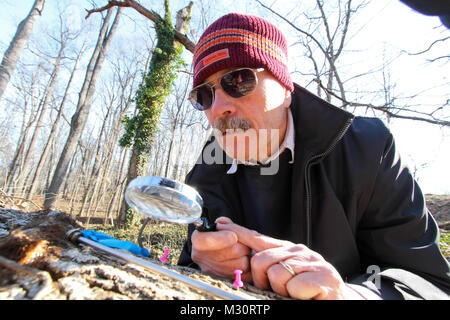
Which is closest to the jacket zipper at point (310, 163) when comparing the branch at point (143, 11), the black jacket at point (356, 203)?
the black jacket at point (356, 203)

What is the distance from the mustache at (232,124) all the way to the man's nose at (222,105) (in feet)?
0.16

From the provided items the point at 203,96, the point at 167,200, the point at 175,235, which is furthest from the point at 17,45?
the point at 167,200

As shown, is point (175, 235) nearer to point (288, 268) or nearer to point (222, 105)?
point (222, 105)

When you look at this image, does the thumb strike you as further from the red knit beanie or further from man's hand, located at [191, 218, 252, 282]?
the red knit beanie

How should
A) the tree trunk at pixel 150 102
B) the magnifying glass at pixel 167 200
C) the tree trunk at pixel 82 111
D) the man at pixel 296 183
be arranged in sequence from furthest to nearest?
the tree trunk at pixel 82 111, the tree trunk at pixel 150 102, the man at pixel 296 183, the magnifying glass at pixel 167 200

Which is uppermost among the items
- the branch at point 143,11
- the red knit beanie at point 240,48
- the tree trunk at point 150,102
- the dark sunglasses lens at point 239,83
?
the branch at point 143,11

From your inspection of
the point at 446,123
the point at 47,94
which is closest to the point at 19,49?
the point at 47,94

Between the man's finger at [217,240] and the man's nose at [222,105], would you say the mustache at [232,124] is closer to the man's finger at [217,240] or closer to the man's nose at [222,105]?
the man's nose at [222,105]

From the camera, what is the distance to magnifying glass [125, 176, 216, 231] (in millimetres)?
957

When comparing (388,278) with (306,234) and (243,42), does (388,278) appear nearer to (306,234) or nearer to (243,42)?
(306,234)

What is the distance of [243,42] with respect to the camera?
172cm

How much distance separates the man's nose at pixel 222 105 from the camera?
1.70 m

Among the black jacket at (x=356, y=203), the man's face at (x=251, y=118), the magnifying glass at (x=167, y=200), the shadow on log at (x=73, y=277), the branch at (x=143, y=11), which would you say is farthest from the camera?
the branch at (x=143, y=11)
